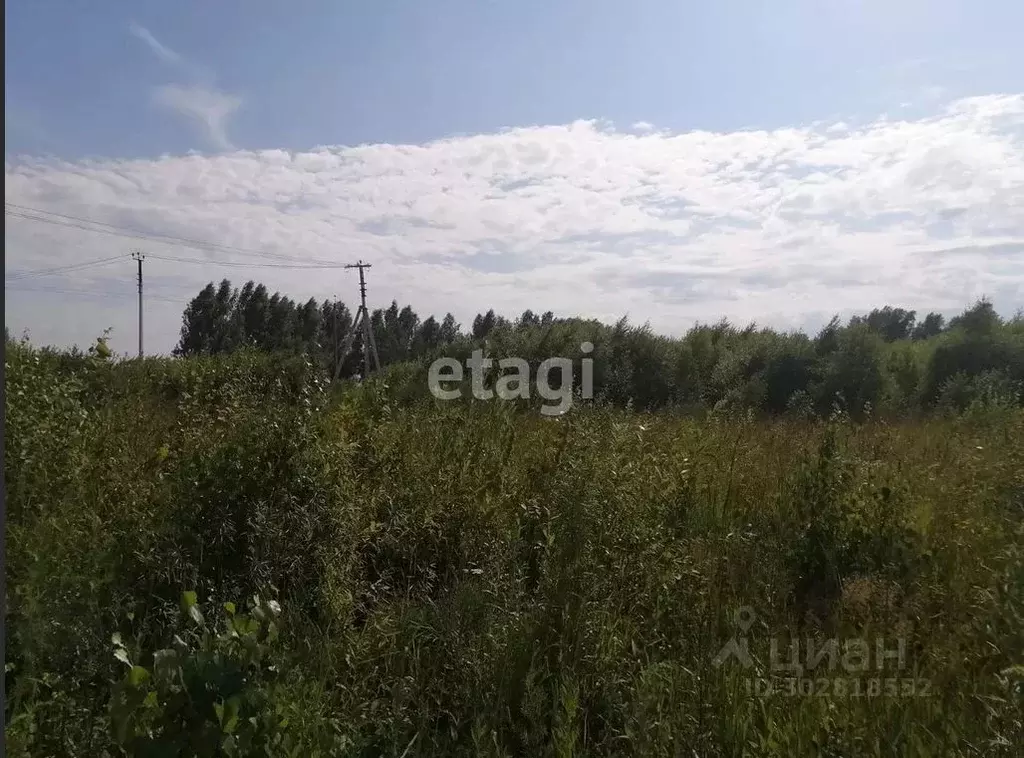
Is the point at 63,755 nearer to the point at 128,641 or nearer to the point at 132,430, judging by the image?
the point at 128,641

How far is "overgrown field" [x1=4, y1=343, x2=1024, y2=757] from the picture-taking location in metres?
2.53

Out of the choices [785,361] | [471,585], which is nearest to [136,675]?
[471,585]

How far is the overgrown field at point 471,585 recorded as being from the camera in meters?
2.53

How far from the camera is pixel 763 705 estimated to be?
107 inches

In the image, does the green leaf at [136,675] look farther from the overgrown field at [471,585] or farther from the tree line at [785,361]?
the tree line at [785,361]

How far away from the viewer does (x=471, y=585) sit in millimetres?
3564

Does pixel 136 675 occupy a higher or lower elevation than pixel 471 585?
higher

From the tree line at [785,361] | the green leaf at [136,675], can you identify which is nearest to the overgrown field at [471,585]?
the green leaf at [136,675]

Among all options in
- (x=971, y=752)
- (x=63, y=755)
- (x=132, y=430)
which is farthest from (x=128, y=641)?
(x=971, y=752)

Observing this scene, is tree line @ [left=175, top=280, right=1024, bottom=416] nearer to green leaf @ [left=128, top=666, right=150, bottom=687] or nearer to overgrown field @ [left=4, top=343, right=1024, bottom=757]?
overgrown field @ [left=4, top=343, right=1024, bottom=757]

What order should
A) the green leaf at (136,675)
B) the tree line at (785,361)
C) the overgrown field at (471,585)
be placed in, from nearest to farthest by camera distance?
the green leaf at (136,675)
the overgrown field at (471,585)
the tree line at (785,361)

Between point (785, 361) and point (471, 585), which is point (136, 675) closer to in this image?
point (471, 585)

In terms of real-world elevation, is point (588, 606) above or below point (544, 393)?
below

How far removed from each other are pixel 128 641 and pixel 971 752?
3.17 meters
